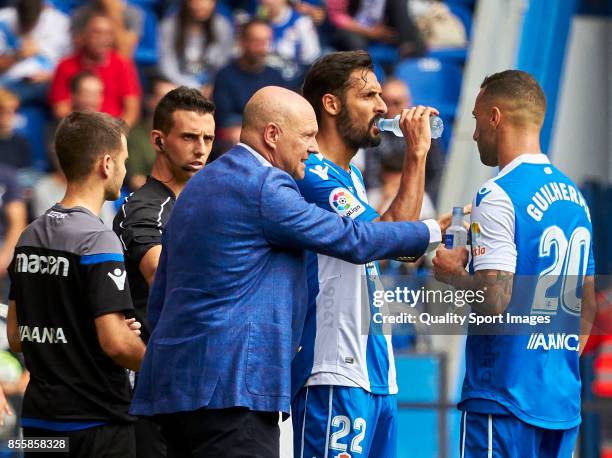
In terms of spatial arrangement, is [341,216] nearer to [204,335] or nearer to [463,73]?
[204,335]

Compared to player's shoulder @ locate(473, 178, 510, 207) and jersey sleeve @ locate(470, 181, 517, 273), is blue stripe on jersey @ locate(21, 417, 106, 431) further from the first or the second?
player's shoulder @ locate(473, 178, 510, 207)

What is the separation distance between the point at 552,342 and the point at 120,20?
6656mm

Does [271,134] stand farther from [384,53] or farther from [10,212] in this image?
[384,53]

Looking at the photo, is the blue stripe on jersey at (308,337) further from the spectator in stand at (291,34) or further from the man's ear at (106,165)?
the spectator in stand at (291,34)

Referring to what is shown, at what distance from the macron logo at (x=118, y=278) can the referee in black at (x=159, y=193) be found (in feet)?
1.58

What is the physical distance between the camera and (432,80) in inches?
430

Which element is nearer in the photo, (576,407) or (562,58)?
(576,407)

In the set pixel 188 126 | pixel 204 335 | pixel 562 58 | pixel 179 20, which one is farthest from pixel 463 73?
pixel 204 335

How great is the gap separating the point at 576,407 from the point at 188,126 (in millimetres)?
2006

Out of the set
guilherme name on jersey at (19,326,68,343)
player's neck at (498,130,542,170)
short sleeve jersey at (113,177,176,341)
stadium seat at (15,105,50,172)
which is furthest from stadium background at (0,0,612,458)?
guilherme name on jersey at (19,326,68,343)

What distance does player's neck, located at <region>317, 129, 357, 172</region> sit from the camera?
4.75 m

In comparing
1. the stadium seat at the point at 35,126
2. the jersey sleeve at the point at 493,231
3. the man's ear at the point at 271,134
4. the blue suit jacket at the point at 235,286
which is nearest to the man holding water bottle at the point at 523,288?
the jersey sleeve at the point at 493,231

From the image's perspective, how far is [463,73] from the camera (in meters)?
11.0

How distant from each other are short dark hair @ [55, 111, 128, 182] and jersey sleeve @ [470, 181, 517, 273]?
1.41 m
